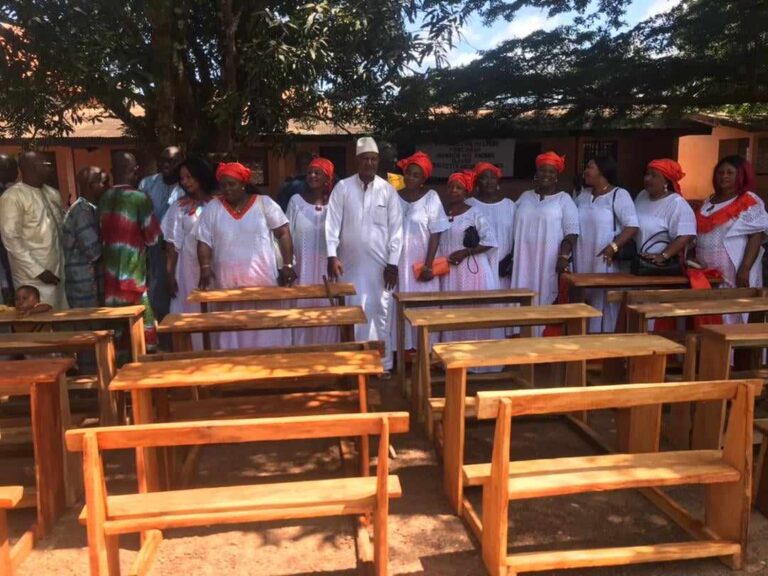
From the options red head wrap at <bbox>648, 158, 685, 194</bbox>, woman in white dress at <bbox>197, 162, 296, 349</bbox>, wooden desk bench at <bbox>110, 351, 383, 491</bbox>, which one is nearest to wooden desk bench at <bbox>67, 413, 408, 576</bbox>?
wooden desk bench at <bbox>110, 351, 383, 491</bbox>

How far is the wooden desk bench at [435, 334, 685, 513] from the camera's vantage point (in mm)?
3191

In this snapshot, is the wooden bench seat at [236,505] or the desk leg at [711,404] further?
the desk leg at [711,404]

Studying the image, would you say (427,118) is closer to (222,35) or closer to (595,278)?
(222,35)

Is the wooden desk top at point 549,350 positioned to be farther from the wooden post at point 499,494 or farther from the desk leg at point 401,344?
the desk leg at point 401,344

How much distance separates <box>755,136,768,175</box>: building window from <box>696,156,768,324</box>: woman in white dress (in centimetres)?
1296

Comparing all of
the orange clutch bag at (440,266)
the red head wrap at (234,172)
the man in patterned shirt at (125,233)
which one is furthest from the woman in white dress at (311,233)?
the man in patterned shirt at (125,233)

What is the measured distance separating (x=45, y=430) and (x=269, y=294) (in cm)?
177

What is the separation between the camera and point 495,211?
18.9 ft

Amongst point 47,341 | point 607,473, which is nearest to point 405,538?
point 607,473

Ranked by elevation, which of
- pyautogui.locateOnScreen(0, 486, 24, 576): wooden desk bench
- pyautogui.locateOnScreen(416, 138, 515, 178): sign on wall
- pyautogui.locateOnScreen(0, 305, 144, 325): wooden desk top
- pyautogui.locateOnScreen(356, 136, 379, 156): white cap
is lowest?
pyautogui.locateOnScreen(0, 486, 24, 576): wooden desk bench

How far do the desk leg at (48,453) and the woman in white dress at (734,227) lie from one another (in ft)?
14.6

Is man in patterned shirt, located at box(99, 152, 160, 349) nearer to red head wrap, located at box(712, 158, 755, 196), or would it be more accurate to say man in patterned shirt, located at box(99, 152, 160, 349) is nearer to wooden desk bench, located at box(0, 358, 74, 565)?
wooden desk bench, located at box(0, 358, 74, 565)

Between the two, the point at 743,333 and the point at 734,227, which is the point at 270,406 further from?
the point at 734,227

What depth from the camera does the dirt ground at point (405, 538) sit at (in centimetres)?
282
